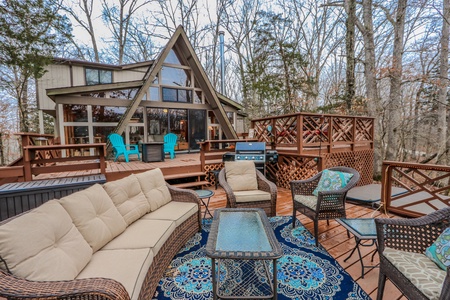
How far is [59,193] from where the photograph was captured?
3.56 meters

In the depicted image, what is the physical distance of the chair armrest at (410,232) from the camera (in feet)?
6.11

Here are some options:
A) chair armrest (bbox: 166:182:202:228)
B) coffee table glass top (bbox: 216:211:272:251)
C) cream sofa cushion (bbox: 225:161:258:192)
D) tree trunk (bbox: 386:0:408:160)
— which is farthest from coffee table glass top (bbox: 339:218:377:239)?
tree trunk (bbox: 386:0:408:160)

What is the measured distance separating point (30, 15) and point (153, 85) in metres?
4.79

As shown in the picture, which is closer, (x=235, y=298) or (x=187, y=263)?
(x=235, y=298)

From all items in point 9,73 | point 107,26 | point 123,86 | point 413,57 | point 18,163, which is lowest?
point 18,163

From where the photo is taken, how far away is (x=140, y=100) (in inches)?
276

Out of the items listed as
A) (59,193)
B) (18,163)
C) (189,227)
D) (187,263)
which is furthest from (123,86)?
(187,263)

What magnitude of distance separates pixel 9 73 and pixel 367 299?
15.0 meters

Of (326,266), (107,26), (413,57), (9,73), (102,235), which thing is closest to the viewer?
(102,235)

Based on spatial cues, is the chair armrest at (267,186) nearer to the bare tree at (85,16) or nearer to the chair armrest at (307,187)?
the chair armrest at (307,187)

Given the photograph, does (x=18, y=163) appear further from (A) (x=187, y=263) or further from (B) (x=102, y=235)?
(A) (x=187, y=263)

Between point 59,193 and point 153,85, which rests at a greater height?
point 153,85

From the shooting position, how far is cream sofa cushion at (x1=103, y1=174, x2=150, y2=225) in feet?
8.33

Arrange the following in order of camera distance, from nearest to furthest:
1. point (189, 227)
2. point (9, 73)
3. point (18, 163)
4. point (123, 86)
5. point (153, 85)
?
point (189, 227) → point (18, 163) → point (123, 86) → point (153, 85) → point (9, 73)
